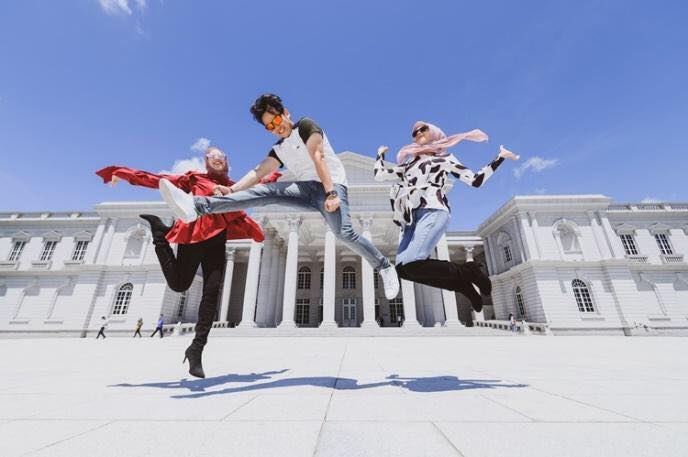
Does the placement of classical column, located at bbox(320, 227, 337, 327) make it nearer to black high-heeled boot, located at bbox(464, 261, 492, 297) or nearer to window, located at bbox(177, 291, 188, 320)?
window, located at bbox(177, 291, 188, 320)

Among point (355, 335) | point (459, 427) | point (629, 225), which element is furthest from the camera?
point (629, 225)

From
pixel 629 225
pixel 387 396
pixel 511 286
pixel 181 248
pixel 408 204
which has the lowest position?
pixel 387 396

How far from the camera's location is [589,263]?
1984cm

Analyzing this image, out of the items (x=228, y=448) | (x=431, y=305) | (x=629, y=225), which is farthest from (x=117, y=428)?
(x=629, y=225)

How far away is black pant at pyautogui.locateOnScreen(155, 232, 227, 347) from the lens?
2.77 metres

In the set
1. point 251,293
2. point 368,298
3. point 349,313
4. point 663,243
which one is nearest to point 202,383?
point 368,298

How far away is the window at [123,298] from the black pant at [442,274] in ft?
84.6

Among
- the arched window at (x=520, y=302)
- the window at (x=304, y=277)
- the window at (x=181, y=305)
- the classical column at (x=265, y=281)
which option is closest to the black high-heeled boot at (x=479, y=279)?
the classical column at (x=265, y=281)

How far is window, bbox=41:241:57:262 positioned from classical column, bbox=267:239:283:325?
62.9 ft

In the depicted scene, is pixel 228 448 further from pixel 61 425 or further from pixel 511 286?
pixel 511 286

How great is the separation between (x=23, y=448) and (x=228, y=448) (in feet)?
2.73

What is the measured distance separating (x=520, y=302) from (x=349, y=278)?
51.8 feet

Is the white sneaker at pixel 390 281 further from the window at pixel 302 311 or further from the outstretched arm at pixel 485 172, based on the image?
the window at pixel 302 311

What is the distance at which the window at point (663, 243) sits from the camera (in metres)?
21.7
